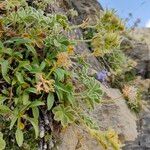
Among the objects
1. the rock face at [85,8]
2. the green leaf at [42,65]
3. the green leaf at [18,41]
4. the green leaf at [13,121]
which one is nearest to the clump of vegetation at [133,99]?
the green leaf at [42,65]

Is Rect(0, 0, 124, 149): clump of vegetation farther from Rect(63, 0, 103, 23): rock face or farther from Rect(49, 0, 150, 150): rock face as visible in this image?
Rect(63, 0, 103, 23): rock face

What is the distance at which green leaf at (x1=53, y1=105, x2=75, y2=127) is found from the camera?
5.19 m

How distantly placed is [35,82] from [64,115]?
0.48 metres

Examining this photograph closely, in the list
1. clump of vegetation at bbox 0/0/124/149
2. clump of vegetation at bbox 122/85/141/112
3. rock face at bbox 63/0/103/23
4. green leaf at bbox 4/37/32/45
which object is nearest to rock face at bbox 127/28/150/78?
rock face at bbox 63/0/103/23

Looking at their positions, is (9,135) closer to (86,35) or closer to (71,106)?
(71,106)

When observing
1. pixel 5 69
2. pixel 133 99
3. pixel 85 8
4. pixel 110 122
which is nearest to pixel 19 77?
pixel 5 69

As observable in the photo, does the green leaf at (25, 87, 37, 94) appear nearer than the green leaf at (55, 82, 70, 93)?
Yes

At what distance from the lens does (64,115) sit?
17.3ft

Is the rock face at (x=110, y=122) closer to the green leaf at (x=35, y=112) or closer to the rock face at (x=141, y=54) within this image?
the rock face at (x=141, y=54)

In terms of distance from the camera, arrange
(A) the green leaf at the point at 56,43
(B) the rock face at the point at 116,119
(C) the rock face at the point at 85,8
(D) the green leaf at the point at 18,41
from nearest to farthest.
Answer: (D) the green leaf at the point at 18,41 → (A) the green leaf at the point at 56,43 → (B) the rock face at the point at 116,119 → (C) the rock face at the point at 85,8

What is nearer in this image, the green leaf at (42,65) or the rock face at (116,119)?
the green leaf at (42,65)

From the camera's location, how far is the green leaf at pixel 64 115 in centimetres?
519

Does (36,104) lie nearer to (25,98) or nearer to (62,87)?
(25,98)

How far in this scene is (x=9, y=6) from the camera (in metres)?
5.73
